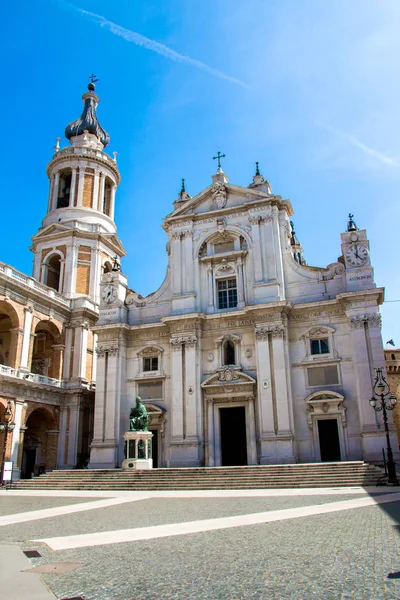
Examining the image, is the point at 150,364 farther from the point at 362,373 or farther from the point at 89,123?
the point at 89,123

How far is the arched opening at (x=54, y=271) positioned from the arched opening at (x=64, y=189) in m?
5.25

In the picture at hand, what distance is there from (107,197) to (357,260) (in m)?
26.0

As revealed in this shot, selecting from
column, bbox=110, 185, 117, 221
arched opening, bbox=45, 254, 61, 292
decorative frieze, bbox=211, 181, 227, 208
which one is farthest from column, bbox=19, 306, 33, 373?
column, bbox=110, 185, 117, 221

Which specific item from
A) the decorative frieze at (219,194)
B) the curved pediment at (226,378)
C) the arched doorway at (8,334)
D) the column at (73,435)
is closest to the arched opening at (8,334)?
the arched doorway at (8,334)

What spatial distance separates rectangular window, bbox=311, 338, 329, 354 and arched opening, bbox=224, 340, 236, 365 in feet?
15.7

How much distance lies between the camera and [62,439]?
3481 cm

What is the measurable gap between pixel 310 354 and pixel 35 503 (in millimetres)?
17859

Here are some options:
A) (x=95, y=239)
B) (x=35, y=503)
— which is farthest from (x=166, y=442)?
(x=95, y=239)

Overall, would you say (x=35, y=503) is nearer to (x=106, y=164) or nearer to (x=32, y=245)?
(x=32, y=245)

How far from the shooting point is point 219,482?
22.3 m

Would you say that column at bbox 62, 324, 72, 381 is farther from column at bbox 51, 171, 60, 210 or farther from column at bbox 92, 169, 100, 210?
column at bbox 51, 171, 60, 210

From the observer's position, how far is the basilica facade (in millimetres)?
27953

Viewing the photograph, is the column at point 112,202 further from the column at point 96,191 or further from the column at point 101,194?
the column at point 96,191

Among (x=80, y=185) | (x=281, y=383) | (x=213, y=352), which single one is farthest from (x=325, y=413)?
(x=80, y=185)
